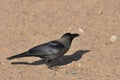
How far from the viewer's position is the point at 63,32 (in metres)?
11.5

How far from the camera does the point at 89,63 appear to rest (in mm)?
10203

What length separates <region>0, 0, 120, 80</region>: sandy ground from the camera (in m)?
9.84

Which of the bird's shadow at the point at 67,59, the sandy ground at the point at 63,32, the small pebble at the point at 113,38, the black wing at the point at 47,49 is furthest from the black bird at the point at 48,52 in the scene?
the small pebble at the point at 113,38

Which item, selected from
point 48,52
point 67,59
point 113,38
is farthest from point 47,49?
point 113,38

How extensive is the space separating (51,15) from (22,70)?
8.92ft

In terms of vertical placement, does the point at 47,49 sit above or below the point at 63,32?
above

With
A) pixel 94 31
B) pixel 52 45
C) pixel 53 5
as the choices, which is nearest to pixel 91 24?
pixel 94 31

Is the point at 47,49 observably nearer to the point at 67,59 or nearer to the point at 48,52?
the point at 48,52

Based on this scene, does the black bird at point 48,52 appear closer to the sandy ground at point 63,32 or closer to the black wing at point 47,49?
the black wing at point 47,49

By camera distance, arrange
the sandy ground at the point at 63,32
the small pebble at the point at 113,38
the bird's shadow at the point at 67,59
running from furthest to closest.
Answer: the small pebble at the point at 113,38 → the bird's shadow at the point at 67,59 → the sandy ground at the point at 63,32

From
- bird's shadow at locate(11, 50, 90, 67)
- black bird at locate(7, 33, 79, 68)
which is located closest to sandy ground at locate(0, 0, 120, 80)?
bird's shadow at locate(11, 50, 90, 67)

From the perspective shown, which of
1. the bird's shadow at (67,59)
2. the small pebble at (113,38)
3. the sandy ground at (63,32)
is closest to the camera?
the sandy ground at (63,32)

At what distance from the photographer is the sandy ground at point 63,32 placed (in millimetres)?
9836

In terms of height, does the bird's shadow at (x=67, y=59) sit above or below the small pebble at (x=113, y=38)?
above
